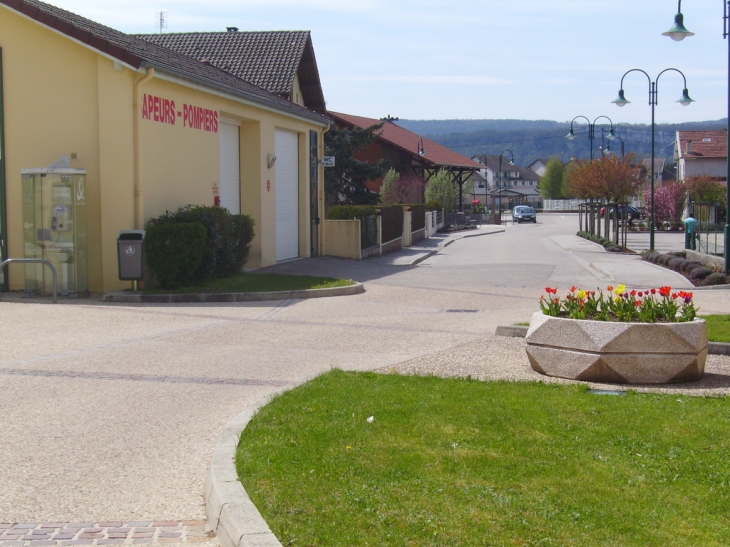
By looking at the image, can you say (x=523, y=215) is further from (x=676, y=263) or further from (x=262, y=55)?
(x=676, y=263)

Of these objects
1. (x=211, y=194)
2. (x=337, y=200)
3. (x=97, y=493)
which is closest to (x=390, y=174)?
(x=337, y=200)

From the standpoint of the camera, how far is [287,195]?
25.4 meters

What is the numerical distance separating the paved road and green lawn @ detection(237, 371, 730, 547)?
639 mm

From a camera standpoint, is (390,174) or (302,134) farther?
(390,174)

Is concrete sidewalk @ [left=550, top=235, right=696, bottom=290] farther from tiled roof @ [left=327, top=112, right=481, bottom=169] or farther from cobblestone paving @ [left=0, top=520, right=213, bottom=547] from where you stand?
tiled roof @ [left=327, top=112, right=481, bottom=169]

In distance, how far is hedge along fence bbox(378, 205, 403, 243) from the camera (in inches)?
1265

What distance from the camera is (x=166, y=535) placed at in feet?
15.6

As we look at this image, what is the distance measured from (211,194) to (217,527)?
1574 cm

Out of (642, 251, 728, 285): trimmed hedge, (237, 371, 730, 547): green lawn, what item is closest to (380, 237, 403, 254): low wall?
(642, 251, 728, 285): trimmed hedge

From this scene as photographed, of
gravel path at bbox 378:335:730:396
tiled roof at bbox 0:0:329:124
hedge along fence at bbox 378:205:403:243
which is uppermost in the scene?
tiled roof at bbox 0:0:329:124

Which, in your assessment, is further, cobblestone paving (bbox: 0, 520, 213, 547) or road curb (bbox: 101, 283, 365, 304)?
road curb (bbox: 101, 283, 365, 304)

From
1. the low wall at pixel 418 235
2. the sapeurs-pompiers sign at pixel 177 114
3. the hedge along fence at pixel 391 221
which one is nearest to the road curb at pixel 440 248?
the low wall at pixel 418 235

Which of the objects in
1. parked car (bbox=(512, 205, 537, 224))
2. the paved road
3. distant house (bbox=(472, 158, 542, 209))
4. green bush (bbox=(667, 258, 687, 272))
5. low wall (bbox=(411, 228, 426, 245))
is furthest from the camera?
distant house (bbox=(472, 158, 542, 209))

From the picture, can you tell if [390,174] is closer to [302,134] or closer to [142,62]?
[302,134]
